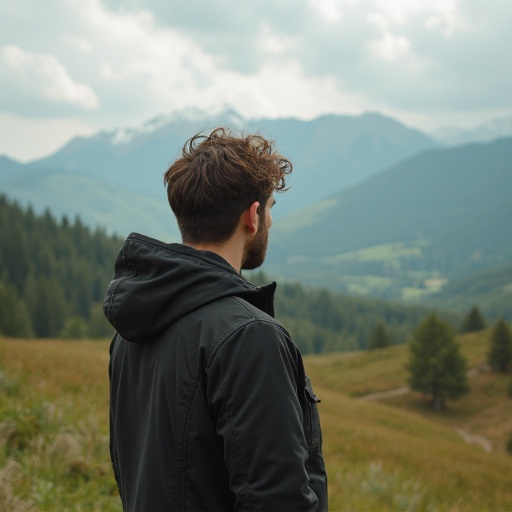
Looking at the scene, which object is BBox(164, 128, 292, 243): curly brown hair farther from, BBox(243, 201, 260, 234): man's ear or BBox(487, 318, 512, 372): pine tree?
BBox(487, 318, 512, 372): pine tree

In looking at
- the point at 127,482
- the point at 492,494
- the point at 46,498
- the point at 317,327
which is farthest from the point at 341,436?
the point at 317,327

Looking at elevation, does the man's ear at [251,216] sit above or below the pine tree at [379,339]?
above

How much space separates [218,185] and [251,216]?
211 mm

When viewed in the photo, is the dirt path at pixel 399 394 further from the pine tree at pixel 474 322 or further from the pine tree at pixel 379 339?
the pine tree at pixel 474 322

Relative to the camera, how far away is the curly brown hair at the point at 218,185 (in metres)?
2.75

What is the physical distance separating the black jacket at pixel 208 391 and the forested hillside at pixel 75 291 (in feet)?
233

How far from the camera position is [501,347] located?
60875 mm

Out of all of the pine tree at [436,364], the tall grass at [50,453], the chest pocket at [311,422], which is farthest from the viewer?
the pine tree at [436,364]

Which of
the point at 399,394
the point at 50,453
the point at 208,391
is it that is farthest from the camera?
the point at 399,394

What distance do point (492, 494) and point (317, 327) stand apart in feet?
383

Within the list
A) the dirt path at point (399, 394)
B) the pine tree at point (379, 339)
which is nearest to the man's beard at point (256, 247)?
the dirt path at point (399, 394)

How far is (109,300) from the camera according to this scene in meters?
2.84

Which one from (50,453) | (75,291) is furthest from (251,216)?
(75,291)

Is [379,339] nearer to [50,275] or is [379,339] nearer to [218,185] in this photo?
[50,275]
